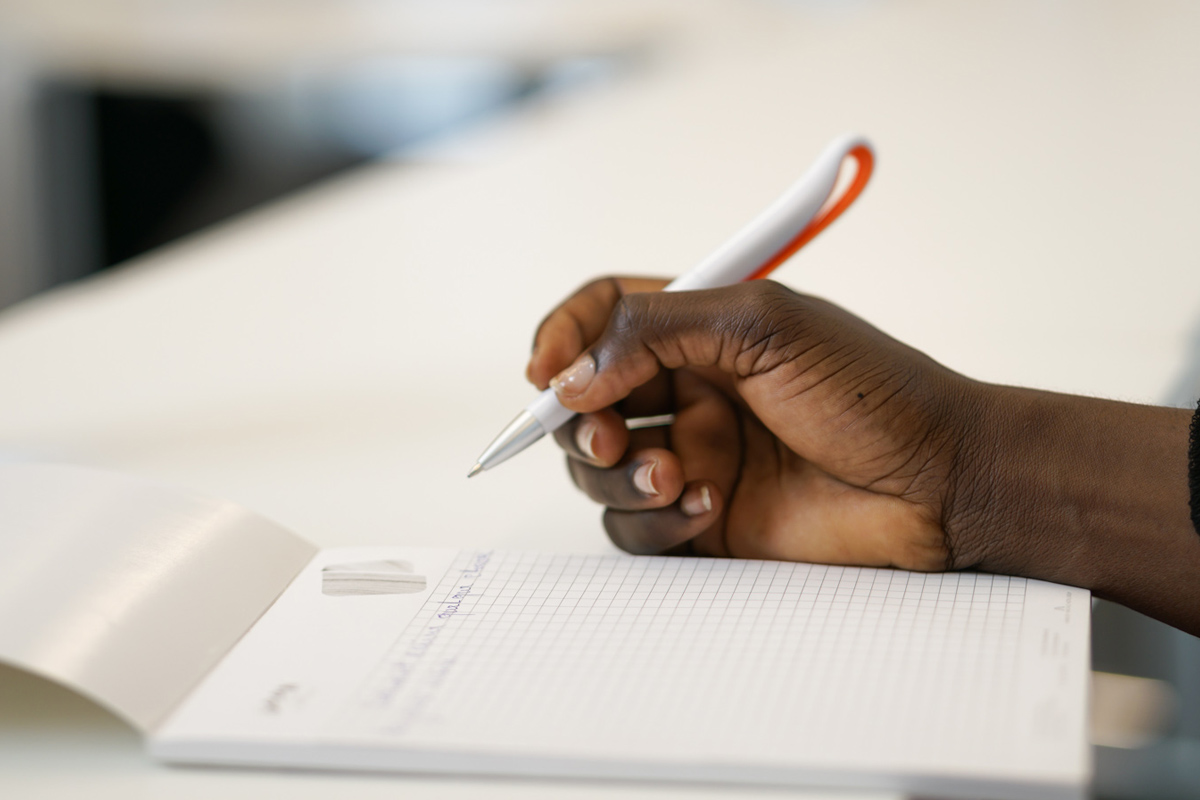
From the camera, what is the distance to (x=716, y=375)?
0.65m

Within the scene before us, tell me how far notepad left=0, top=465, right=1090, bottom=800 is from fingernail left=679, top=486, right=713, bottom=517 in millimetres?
49

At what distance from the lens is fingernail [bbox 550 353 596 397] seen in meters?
0.54

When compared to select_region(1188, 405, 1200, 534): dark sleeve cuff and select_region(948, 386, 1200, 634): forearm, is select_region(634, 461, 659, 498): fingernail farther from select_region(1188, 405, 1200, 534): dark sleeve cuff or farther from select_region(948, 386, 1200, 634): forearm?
select_region(1188, 405, 1200, 534): dark sleeve cuff

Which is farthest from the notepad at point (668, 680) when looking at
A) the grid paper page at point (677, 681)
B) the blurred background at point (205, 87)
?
the blurred background at point (205, 87)

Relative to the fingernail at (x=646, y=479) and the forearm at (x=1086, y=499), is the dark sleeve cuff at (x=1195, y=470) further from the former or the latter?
the fingernail at (x=646, y=479)

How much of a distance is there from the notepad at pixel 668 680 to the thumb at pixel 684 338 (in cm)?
10

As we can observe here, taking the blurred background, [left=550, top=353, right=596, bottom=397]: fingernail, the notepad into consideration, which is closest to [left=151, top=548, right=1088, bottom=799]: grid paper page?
the notepad

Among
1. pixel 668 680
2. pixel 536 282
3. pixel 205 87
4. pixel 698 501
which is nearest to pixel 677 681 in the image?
pixel 668 680

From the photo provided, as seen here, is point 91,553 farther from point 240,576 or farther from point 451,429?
point 451,429

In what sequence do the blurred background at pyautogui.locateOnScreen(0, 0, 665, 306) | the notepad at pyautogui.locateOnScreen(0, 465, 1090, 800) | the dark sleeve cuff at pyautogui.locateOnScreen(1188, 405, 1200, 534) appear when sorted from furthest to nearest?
the blurred background at pyautogui.locateOnScreen(0, 0, 665, 306) < the dark sleeve cuff at pyautogui.locateOnScreen(1188, 405, 1200, 534) < the notepad at pyautogui.locateOnScreen(0, 465, 1090, 800)

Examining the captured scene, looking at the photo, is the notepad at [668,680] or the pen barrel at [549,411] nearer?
the notepad at [668,680]

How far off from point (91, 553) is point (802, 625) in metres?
0.29

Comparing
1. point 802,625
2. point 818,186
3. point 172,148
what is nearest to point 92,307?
point 818,186

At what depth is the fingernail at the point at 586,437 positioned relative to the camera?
1.85 feet
